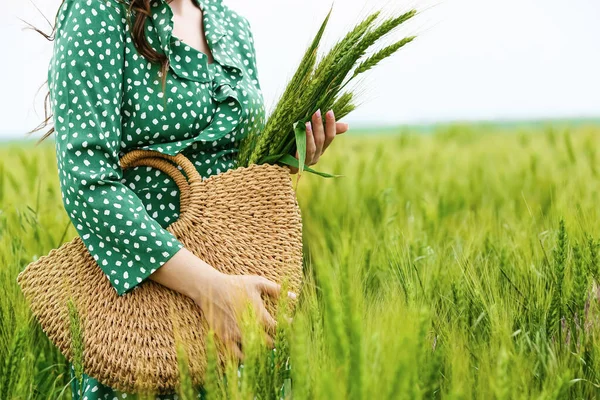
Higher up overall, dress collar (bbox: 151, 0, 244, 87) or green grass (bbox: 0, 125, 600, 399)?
dress collar (bbox: 151, 0, 244, 87)

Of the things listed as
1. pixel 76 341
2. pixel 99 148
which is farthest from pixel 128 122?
pixel 76 341

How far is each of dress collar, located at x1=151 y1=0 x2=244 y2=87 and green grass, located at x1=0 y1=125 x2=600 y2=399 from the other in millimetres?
412

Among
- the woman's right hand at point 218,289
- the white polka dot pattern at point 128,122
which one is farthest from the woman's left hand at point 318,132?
the woman's right hand at point 218,289

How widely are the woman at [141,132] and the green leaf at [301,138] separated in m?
0.02

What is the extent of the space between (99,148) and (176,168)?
0.15 metres

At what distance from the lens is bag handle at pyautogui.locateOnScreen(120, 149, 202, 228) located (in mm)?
1132

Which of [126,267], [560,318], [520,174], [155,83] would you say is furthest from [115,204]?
[520,174]

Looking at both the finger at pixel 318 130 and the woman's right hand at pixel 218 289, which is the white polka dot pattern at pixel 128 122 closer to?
the woman's right hand at pixel 218 289

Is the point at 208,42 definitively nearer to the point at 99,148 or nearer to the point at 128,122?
the point at 128,122

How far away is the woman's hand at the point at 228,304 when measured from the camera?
104 cm

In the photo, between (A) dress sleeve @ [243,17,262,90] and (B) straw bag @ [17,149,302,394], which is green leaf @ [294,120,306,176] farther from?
(A) dress sleeve @ [243,17,262,90]

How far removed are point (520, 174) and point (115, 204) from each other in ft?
7.39

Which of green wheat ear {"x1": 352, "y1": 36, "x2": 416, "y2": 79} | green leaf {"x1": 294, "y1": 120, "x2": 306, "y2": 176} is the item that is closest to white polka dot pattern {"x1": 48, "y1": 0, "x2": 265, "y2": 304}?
green leaf {"x1": 294, "y1": 120, "x2": 306, "y2": 176}

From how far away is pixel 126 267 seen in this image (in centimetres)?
108
